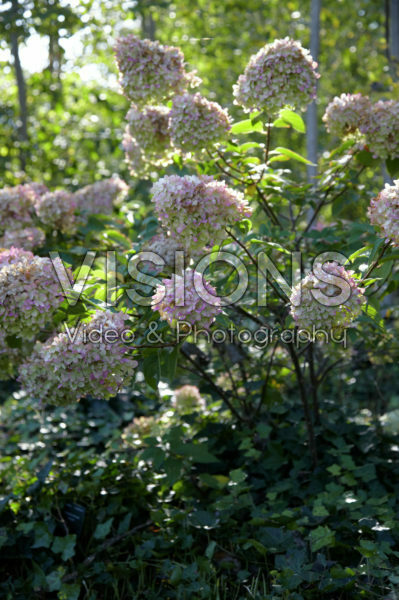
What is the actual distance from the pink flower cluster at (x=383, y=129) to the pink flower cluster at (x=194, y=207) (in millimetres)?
749

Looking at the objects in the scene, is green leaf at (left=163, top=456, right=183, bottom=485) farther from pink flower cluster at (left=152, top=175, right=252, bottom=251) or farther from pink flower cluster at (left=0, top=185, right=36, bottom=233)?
pink flower cluster at (left=0, top=185, right=36, bottom=233)

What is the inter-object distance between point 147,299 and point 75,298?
25 centimetres

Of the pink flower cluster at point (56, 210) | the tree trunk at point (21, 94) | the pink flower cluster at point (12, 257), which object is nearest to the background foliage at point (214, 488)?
the pink flower cluster at point (56, 210)

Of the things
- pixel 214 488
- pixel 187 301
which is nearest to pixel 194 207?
pixel 187 301

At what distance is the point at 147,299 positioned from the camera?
1.95 meters

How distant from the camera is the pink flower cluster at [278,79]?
2.04 m

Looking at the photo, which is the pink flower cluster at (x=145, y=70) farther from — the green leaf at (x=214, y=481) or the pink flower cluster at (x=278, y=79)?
the green leaf at (x=214, y=481)

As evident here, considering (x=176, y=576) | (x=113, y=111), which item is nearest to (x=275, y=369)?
(x=176, y=576)

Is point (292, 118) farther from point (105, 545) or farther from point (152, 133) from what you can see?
point (105, 545)

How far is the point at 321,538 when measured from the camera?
2.03 m

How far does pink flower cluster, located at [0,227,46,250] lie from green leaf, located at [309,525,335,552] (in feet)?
5.17

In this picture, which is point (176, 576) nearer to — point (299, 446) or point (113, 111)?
point (299, 446)

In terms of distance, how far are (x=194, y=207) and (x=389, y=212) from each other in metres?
0.55

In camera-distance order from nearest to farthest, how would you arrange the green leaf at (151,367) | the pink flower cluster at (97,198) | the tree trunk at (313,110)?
the green leaf at (151,367), the pink flower cluster at (97,198), the tree trunk at (313,110)
